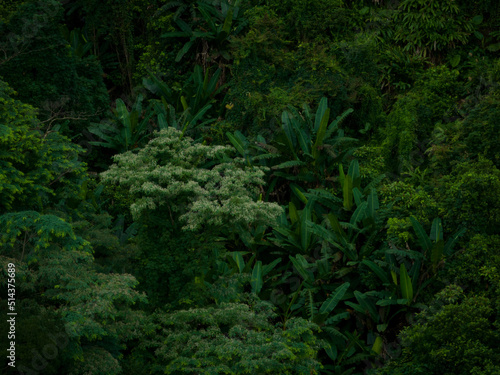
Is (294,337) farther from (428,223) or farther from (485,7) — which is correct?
(485,7)

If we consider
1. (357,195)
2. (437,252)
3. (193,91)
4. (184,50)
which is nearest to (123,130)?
(193,91)

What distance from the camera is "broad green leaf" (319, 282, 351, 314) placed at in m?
9.83

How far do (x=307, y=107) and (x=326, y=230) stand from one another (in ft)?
11.1

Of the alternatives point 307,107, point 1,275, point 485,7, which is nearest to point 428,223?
point 307,107

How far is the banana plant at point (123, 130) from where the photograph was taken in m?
14.2

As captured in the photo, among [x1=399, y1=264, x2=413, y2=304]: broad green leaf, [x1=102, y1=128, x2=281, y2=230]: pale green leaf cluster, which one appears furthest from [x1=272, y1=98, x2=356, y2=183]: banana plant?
[x1=399, y1=264, x2=413, y2=304]: broad green leaf

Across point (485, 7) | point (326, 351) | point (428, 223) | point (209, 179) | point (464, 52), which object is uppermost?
point (485, 7)

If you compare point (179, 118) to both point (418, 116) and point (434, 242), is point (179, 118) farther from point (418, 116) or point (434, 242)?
point (434, 242)

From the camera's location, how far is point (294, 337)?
7.82 meters

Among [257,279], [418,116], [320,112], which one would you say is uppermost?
[320,112]

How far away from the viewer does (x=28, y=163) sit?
8883mm

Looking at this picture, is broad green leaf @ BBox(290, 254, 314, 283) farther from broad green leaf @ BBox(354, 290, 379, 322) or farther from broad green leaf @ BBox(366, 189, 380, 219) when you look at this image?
broad green leaf @ BBox(366, 189, 380, 219)

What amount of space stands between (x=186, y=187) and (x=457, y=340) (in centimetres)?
406

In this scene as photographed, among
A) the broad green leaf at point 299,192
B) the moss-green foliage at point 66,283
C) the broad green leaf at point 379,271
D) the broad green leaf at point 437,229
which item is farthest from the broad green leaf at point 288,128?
the moss-green foliage at point 66,283
